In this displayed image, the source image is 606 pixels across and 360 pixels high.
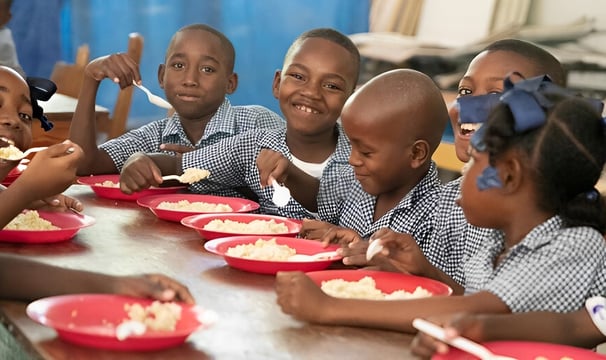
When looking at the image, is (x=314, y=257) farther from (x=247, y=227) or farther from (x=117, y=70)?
(x=117, y=70)

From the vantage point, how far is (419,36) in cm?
455

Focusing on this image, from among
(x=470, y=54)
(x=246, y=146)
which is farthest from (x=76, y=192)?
(x=470, y=54)

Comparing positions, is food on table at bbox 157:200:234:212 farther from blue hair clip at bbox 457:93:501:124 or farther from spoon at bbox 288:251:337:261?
blue hair clip at bbox 457:93:501:124

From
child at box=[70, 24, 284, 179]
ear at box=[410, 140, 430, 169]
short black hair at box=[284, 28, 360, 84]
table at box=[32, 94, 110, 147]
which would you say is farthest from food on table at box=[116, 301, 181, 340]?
table at box=[32, 94, 110, 147]

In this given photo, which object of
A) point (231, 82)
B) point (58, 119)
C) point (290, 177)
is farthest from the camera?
point (58, 119)

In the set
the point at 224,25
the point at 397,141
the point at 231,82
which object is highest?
the point at 397,141

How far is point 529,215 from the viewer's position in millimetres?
1382

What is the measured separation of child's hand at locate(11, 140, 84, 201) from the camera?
1629mm

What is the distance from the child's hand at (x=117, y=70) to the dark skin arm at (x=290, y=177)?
668 mm

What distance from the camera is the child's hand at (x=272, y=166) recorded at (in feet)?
6.78

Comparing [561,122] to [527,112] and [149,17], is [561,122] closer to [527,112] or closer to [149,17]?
[527,112]

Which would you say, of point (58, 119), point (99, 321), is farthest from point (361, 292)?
point (58, 119)

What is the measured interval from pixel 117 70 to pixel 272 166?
78 cm

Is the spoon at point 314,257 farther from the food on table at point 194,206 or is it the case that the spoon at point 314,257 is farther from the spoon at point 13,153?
the spoon at point 13,153
